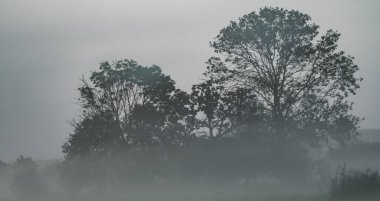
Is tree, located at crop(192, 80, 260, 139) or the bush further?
tree, located at crop(192, 80, 260, 139)

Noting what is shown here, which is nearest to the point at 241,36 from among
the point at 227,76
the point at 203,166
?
the point at 227,76

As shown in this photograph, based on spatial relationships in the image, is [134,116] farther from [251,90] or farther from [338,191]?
[338,191]

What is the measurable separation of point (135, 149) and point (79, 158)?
18.9 ft

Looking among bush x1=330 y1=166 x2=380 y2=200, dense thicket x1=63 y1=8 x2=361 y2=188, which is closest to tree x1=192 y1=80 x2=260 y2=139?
dense thicket x1=63 y1=8 x2=361 y2=188

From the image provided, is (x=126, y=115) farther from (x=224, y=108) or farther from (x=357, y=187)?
(x=357, y=187)

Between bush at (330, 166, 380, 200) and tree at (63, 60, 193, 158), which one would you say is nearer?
bush at (330, 166, 380, 200)

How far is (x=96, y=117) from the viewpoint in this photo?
160ft

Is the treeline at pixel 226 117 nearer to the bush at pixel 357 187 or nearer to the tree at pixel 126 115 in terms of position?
the tree at pixel 126 115

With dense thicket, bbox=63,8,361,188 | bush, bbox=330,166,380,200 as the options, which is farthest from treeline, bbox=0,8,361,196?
bush, bbox=330,166,380,200

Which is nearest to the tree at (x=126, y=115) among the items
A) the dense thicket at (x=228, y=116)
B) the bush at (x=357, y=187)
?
the dense thicket at (x=228, y=116)

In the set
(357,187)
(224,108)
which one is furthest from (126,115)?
(357,187)

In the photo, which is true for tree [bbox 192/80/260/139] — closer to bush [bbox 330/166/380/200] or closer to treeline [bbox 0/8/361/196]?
treeline [bbox 0/8/361/196]

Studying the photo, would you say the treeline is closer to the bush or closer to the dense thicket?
the dense thicket

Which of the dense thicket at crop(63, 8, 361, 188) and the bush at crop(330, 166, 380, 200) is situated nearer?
the bush at crop(330, 166, 380, 200)
